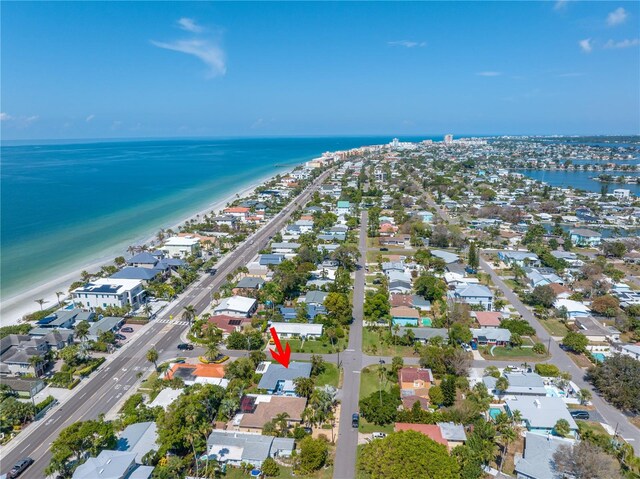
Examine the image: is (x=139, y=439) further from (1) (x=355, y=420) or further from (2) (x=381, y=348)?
(2) (x=381, y=348)

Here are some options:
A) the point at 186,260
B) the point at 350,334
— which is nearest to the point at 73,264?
the point at 186,260

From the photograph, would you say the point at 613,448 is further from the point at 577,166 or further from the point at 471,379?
the point at 577,166

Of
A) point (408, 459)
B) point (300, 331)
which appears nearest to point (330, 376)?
point (300, 331)

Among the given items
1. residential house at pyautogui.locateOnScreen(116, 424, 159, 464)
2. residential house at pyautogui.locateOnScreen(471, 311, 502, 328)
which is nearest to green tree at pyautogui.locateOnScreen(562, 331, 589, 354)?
residential house at pyautogui.locateOnScreen(471, 311, 502, 328)

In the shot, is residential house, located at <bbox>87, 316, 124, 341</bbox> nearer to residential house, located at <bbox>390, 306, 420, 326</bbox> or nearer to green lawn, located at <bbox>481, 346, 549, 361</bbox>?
residential house, located at <bbox>390, 306, 420, 326</bbox>

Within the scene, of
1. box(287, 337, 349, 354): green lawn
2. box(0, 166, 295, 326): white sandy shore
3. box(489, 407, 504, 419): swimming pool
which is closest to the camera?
box(489, 407, 504, 419): swimming pool

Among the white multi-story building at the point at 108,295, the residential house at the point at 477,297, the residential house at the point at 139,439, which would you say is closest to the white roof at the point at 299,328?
the residential house at the point at 139,439

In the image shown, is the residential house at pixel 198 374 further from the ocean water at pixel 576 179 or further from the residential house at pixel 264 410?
the ocean water at pixel 576 179
